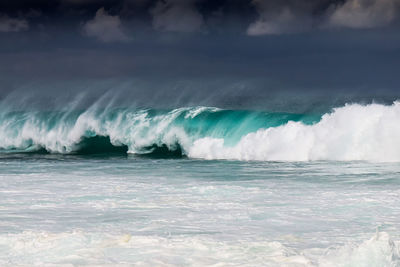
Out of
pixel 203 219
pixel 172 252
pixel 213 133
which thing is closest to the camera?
pixel 172 252

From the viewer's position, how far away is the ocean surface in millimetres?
6359

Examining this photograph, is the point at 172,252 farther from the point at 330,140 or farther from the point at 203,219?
the point at 330,140

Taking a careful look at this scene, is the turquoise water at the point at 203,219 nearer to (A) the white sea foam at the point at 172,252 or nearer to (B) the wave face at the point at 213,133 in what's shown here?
(A) the white sea foam at the point at 172,252

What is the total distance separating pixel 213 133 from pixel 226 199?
1397 centimetres

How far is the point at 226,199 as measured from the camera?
10.0 m

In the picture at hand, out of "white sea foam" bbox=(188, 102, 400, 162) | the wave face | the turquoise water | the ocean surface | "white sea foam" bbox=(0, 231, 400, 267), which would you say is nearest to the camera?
"white sea foam" bbox=(0, 231, 400, 267)

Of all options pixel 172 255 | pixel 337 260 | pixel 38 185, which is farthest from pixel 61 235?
pixel 38 185

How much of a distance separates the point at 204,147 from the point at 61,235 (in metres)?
15.6

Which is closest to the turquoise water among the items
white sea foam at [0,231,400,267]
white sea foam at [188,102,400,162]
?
white sea foam at [0,231,400,267]

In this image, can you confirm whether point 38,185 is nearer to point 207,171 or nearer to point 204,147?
point 207,171

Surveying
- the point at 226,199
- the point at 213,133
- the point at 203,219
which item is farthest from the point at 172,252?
the point at 213,133

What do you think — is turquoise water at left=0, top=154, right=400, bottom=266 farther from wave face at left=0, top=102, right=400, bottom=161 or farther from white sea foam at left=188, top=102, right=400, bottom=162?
wave face at left=0, top=102, right=400, bottom=161

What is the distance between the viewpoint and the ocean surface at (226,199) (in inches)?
250

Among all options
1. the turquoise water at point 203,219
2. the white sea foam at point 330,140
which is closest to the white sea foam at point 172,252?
the turquoise water at point 203,219
